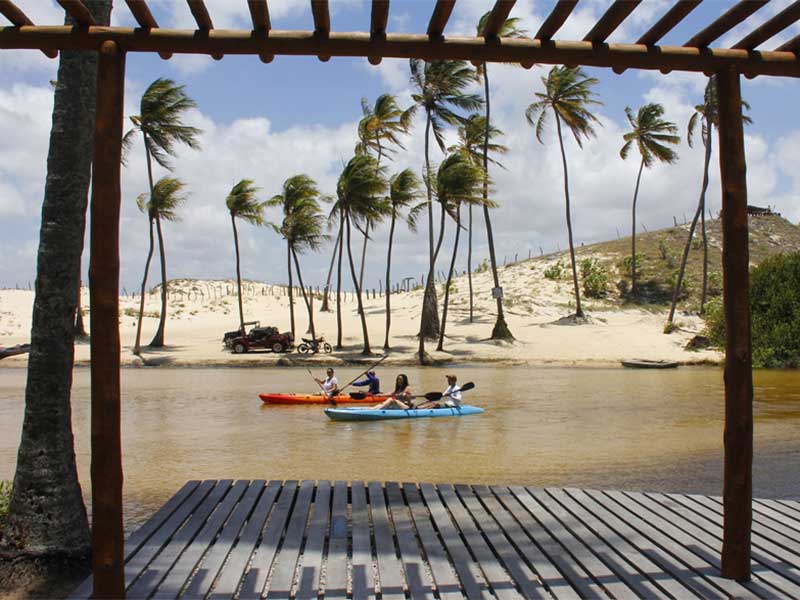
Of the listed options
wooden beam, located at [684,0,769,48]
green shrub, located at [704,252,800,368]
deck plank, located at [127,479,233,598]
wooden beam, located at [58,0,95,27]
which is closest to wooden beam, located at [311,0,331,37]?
wooden beam, located at [58,0,95,27]

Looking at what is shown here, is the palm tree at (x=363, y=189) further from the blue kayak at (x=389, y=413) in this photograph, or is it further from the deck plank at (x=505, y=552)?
the deck plank at (x=505, y=552)

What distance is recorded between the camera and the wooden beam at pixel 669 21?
3833 mm

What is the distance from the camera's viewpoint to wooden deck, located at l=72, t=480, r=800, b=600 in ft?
13.4

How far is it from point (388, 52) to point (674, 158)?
43144mm

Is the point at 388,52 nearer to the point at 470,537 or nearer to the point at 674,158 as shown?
the point at 470,537

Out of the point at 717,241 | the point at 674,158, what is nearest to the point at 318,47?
the point at 674,158

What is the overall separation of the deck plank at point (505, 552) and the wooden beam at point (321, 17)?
3.29 meters

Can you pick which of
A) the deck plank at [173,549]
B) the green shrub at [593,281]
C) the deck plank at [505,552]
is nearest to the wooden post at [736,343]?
the deck plank at [505,552]

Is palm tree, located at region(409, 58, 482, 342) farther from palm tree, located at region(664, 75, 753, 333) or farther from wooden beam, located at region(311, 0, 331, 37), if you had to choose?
wooden beam, located at region(311, 0, 331, 37)

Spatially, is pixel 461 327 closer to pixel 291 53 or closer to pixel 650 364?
pixel 650 364

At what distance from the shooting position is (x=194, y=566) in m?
4.38

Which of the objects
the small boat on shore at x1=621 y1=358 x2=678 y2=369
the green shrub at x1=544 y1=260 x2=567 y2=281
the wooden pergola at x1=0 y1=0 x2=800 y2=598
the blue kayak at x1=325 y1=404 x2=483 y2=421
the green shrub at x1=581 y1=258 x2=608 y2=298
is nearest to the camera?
the wooden pergola at x1=0 y1=0 x2=800 y2=598

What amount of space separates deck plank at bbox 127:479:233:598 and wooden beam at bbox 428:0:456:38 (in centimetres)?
350

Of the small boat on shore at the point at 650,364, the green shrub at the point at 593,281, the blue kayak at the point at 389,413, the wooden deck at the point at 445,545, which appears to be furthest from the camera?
the green shrub at the point at 593,281
